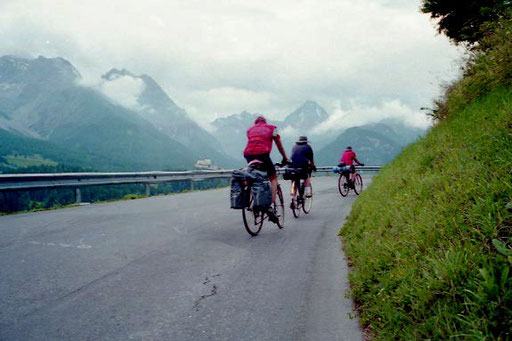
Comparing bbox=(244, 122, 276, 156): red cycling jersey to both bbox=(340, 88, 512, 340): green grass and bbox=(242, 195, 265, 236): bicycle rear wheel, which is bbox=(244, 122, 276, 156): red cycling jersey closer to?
bbox=(242, 195, 265, 236): bicycle rear wheel

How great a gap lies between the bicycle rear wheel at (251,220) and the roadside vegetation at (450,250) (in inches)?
79.4

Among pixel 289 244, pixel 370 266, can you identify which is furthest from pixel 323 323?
pixel 289 244

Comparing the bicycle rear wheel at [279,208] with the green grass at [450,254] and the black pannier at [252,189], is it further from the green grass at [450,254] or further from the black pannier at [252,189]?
the green grass at [450,254]

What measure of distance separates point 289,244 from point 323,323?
3165 mm

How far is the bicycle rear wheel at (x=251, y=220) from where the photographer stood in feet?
22.5

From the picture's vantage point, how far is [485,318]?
2166mm

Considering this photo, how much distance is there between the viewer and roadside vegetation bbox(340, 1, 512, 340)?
231 cm

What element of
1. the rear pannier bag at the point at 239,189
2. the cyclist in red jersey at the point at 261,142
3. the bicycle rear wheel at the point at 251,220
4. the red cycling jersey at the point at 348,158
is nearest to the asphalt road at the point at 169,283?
the bicycle rear wheel at the point at 251,220

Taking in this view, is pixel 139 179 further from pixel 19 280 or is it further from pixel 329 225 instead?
pixel 19 280

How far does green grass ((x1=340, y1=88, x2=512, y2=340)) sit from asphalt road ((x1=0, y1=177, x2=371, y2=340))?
439 millimetres

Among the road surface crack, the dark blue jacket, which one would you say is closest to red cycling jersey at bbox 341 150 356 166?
the dark blue jacket

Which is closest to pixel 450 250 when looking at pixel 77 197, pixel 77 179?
pixel 77 197

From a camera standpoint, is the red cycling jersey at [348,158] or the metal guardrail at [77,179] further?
the red cycling jersey at [348,158]

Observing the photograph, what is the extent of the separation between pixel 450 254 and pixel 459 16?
1013 centimetres
